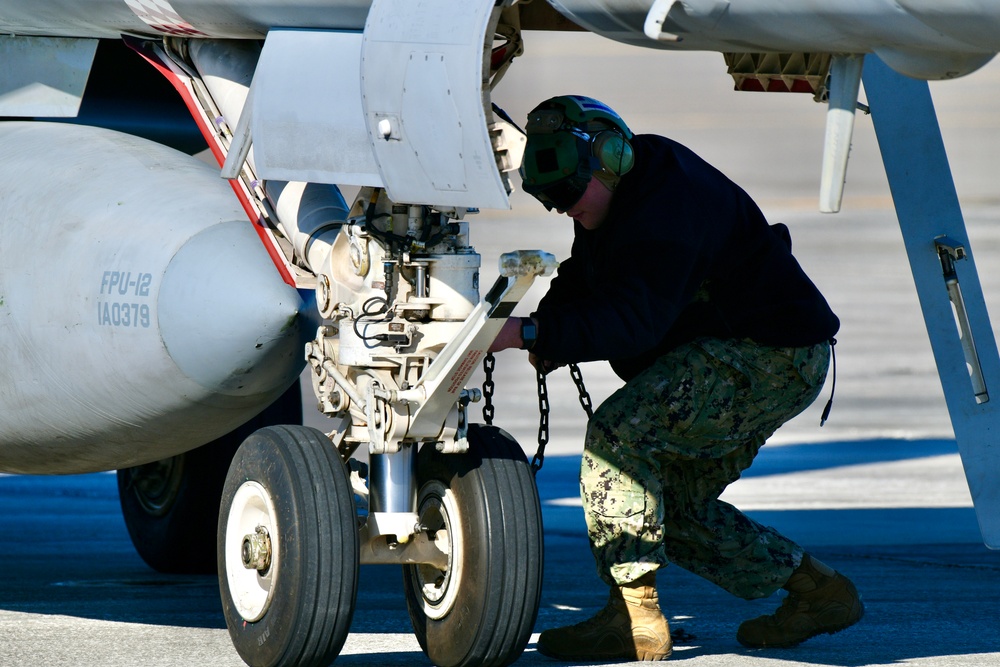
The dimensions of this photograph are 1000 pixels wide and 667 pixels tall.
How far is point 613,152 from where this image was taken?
17.1 ft

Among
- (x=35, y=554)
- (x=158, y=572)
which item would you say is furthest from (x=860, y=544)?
(x=35, y=554)

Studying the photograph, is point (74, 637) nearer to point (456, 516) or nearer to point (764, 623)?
point (456, 516)

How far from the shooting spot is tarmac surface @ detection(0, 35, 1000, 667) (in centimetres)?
571

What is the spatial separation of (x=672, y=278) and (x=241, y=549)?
1.55m

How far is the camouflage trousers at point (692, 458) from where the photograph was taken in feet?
17.6

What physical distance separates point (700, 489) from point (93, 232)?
223 centimetres

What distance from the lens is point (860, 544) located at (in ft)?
27.8

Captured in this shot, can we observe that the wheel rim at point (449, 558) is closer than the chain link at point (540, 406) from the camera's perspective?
Answer: Yes

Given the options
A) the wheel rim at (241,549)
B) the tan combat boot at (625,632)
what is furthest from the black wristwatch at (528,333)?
the tan combat boot at (625,632)

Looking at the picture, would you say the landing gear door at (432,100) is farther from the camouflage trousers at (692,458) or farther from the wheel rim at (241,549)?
the camouflage trousers at (692,458)

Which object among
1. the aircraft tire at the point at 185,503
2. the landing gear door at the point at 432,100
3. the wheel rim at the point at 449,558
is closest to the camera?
the landing gear door at the point at 432,100

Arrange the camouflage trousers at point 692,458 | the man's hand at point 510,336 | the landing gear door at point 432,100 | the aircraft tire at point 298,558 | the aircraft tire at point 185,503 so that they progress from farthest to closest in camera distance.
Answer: the aircraft tire at point 185,503 → the camouflage trousers at point 692,458 → the man's hand at point 510,336 → the aircraft tire at point 298,558 → the landing gear door at point 432,100

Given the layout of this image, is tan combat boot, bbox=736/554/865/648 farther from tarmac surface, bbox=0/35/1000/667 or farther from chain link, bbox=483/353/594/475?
chain link, bbox=483/353/594/475

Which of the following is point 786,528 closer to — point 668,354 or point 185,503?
point 185,503
